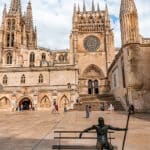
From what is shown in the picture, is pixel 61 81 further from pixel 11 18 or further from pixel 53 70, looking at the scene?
pixel 11 18

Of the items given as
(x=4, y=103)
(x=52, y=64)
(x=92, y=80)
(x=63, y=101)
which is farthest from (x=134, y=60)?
(x=52, y=64)

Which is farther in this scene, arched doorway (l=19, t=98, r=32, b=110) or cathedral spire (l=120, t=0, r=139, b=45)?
arched doorway (l=19, t=98, r=32, b=110)

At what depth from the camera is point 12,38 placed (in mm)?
69062

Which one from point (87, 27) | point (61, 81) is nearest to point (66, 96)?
point (61, 81)

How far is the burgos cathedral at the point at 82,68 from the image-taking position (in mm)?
25406

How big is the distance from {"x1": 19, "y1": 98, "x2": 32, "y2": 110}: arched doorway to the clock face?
20.9 m

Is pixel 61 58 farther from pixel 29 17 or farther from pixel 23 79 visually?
pixel 29 17

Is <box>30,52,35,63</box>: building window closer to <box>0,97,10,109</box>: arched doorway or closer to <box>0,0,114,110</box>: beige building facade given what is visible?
<box>0,0,114,110</box>: beige building facade

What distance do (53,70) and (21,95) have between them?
8.22m

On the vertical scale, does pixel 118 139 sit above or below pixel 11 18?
below

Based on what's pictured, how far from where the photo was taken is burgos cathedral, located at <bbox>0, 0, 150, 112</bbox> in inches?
1000

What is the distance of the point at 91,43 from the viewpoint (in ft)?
179

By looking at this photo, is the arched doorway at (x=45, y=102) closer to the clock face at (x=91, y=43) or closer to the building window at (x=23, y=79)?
the building window at (x=23, y=79)

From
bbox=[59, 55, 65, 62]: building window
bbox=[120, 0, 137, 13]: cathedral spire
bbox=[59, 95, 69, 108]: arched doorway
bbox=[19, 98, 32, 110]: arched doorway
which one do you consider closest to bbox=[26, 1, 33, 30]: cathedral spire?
bbox=[59, 55, 65, 62]: building window
